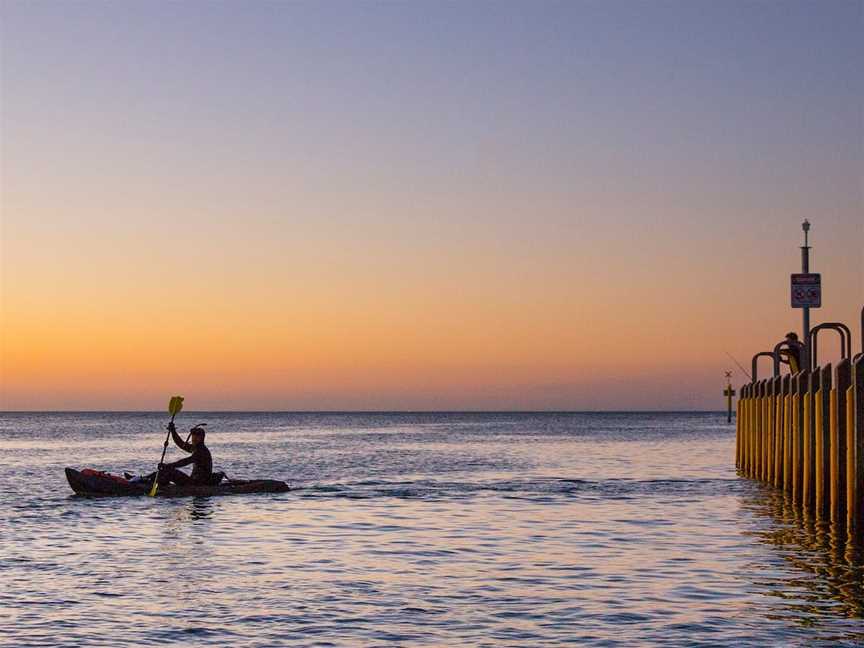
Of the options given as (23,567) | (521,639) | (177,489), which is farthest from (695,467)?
(521,639)

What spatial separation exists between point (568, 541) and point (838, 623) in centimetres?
874

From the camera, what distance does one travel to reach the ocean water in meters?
14.2

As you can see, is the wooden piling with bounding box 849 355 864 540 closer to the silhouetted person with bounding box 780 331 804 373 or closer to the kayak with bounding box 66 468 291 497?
the silhouetted person with bounding box 780 331 804 373

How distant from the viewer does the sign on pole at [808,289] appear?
3309cm

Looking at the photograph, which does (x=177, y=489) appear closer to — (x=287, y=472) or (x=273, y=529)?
Answer: (x=273, y=529)

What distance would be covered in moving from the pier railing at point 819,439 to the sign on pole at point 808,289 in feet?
7.48

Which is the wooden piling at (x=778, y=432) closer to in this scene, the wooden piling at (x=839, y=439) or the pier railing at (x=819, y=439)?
the pier railing at (x=819, y=439)

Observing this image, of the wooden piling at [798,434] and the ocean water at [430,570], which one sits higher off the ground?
the wooden piling at [798,434]

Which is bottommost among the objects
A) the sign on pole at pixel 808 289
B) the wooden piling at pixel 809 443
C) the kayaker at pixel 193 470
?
the kayaker at pixel 193 470

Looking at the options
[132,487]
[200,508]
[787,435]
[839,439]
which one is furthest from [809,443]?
[132,487]

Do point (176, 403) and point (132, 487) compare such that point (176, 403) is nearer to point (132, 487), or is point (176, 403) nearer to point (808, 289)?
point (132, 487)

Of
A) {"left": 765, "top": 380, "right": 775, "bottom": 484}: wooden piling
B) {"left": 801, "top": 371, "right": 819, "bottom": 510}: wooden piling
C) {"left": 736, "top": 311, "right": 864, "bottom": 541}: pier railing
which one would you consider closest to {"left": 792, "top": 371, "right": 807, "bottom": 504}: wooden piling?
{"left": 736, "top": 311, "right": 864, "bottom": 541}: pier railing

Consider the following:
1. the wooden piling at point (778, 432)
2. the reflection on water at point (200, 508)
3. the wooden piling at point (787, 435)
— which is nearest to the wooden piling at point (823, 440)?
the wooden piling at point (787, 435)

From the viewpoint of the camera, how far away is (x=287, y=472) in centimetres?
4975
